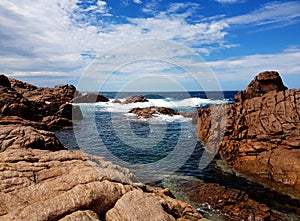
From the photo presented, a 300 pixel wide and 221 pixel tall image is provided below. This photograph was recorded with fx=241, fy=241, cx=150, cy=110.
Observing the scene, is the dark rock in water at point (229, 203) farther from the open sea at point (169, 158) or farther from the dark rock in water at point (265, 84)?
the dark rock in water at point (265, 84)

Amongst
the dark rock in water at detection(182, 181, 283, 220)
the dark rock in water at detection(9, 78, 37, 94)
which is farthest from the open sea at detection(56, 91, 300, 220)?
the dark rock in water at detection(9, 78, 37, 94)

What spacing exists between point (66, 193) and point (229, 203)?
11.5 m

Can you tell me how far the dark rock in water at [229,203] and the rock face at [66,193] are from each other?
4.68 m

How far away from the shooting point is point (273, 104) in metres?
25.7

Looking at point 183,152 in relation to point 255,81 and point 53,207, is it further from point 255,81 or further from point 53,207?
point 53,207

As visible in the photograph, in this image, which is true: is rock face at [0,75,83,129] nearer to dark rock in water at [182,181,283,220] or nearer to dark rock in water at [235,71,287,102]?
dark rock in water at [182,181,283,220]

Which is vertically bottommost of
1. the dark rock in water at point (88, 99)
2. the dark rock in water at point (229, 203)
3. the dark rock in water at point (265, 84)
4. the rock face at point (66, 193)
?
the dark rock in water at point (229, 203)

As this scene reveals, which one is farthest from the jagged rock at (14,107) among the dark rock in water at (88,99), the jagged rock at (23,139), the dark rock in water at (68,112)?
the dark rock in water at (88,99)

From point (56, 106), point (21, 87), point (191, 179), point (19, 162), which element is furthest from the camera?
point (21, 87)

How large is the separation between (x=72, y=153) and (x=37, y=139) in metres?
2.61

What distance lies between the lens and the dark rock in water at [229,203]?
47.4ft

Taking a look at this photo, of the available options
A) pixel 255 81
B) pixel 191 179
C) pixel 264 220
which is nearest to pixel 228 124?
pixel 255 81

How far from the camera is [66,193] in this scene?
826 cm

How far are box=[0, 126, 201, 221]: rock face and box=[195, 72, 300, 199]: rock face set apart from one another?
12.5 meters
